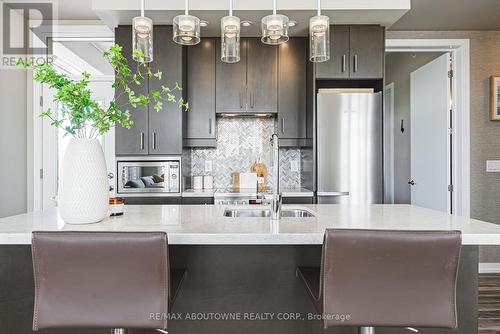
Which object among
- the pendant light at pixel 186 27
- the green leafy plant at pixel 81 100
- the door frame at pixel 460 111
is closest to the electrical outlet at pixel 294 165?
the door frame at pixel 460 111

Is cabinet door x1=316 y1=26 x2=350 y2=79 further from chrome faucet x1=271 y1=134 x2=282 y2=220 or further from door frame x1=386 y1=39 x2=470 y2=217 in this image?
chrome faucet x1=271 y1=134 x2=282 y2=220

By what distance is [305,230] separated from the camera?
4.34 ft

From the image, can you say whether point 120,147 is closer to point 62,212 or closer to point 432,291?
A: point 62,212

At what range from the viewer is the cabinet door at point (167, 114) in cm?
327

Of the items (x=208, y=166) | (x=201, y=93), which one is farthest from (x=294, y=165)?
(x=201, y=93)

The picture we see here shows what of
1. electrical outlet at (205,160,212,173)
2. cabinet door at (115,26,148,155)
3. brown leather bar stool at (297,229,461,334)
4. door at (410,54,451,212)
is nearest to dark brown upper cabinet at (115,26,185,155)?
cabinet door at (115,26,148,155)

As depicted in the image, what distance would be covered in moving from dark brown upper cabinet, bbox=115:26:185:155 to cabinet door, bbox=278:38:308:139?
1020mm

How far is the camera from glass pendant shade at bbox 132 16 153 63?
1652 millimetres

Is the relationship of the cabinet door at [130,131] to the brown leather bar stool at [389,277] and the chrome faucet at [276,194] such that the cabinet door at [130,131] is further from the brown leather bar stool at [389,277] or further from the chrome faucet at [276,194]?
the brown leather bar stool at [389,277]

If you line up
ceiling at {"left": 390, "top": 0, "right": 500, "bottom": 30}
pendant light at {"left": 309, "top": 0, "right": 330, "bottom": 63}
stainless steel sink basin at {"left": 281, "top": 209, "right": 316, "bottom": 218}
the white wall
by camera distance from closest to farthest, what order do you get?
pendant light at {"left": 309, "top": 0, "right": 330, "bottom": 63}, stainless steel sink basin at {"left": 281, "top": 209, "right": 316, "bottom": 218}, ceiling at {"left": 390, "top": 0, "right": 500, "bottom": 30}, the white wall

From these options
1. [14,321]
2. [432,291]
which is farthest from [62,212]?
[432,291]

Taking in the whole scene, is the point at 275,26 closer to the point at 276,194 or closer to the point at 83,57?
the point at 276,194

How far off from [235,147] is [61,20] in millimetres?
2303

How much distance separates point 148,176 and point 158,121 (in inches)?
21.4
